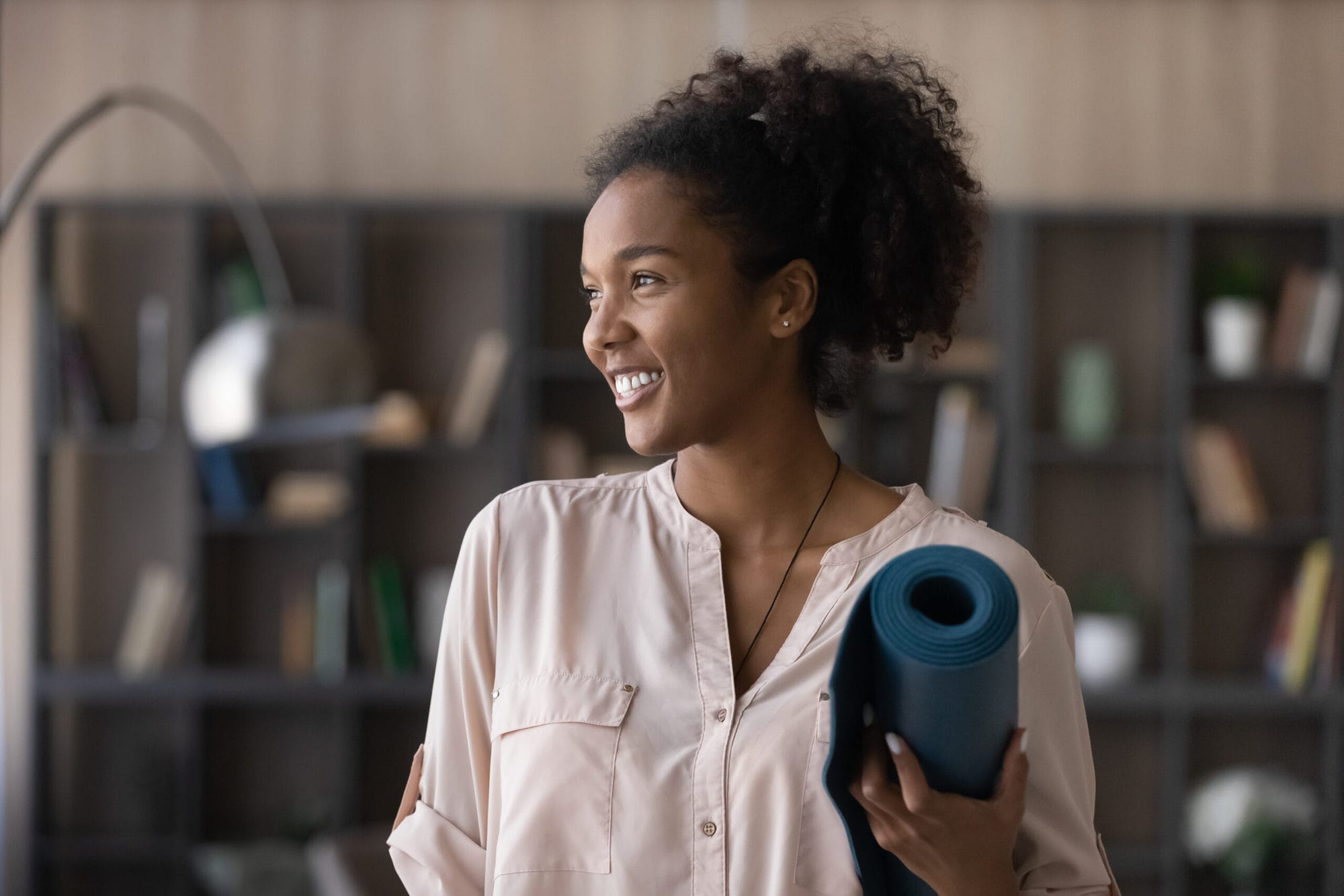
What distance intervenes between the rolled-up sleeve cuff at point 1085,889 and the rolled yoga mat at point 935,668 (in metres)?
0.26

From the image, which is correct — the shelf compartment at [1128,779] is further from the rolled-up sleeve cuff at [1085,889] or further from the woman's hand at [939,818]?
the woman's hand at [939,818]

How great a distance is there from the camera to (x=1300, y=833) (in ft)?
12.5

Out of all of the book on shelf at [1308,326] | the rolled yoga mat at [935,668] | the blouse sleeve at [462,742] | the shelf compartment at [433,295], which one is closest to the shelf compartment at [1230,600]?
the book on shelf at [1308,326]

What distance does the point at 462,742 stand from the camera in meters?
1.36

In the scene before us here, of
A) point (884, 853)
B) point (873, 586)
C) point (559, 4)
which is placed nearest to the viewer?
point (873, 586)

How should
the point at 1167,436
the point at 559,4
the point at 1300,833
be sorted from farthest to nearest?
the point at 559,4, the point at 1167,436, the point at 1300,833

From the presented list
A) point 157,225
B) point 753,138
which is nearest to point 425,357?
point 157,225

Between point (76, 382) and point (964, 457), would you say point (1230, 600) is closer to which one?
point (964, 457)

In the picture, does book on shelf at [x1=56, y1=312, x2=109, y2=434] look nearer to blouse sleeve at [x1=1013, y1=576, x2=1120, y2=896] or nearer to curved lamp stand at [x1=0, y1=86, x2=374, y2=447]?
curved lamp stand at [x1=0, y1=86, x2=374, y2=447]

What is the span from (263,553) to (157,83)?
158cm

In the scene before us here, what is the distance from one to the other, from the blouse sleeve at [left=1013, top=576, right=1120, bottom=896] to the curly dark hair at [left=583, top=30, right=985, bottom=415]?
0.34m

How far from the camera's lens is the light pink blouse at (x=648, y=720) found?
1.22m

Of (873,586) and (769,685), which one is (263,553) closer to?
(769,685)

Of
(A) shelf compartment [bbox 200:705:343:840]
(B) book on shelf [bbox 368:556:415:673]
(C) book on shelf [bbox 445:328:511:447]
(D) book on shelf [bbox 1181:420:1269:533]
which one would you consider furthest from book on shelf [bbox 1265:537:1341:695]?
(A) shelf compartment [bbox 200:705:343:840]
